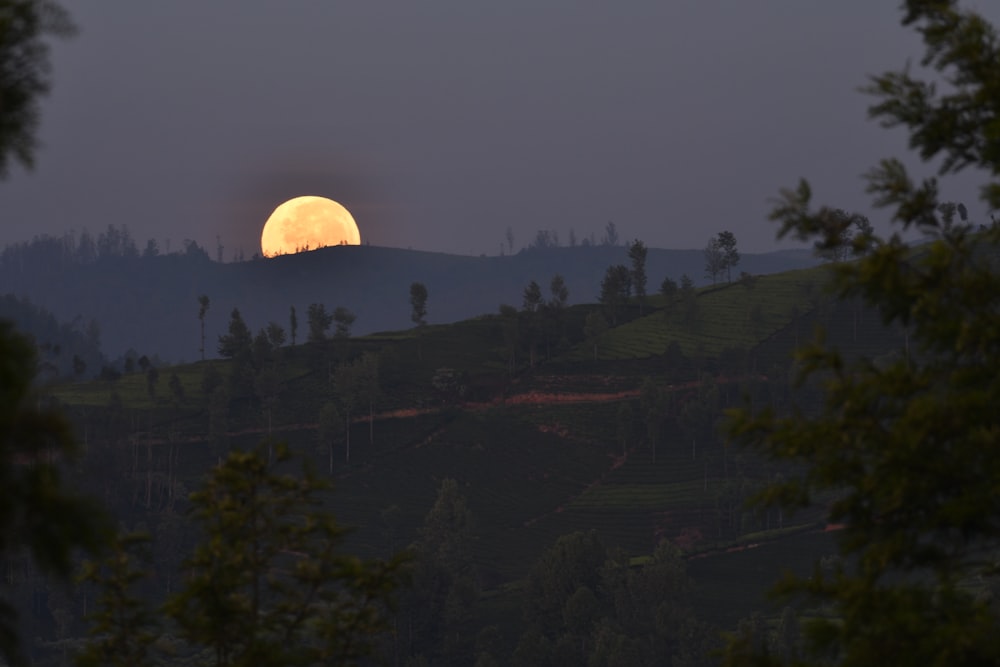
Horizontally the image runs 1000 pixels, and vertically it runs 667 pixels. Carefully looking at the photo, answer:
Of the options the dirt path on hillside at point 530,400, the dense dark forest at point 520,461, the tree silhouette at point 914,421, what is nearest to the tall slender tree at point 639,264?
the dense dark forest at point 520,461

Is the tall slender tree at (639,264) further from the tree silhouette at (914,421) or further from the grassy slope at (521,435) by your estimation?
the tree silhouette at (914,421)

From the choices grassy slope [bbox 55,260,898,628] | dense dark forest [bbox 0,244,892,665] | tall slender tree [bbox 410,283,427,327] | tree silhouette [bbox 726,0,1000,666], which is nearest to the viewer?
tree silhouette [bbox 726,0,1000,666]

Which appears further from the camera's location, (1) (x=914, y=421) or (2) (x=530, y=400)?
(2) (x=530, y=400)

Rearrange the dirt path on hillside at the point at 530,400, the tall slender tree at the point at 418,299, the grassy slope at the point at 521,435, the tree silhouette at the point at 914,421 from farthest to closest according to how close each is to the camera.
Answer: the tall slender tree at the point at 418,299 → the dirt path on hillside at the point at 530,400 → the grassy slope at the point at 521,435 → the tree silhouette at the point at 914,421

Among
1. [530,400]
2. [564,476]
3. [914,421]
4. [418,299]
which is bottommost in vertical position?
[564,476]

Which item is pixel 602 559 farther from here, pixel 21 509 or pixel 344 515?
pixel 21 509

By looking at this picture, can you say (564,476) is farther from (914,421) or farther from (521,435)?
(914,421)

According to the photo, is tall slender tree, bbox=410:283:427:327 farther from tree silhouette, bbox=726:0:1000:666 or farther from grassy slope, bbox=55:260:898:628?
tree silhouette, bbox=726:0:1000:666

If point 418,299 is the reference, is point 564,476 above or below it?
below

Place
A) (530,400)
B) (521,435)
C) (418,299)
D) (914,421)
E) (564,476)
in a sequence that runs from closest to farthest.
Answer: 1. (914,421)
2. (564,476)
3. (521,435)
4. (530,400)
5. (418,299)

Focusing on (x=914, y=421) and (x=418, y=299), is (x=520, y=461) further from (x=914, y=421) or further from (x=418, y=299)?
(x=914, y=421)

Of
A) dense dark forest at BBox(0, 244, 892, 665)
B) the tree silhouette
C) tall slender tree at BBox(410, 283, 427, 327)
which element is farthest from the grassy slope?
the tree silhouette

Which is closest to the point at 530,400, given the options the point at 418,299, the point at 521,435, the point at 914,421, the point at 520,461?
the point at 521,435

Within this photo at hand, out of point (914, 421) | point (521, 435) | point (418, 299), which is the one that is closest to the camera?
point (914, 421)
